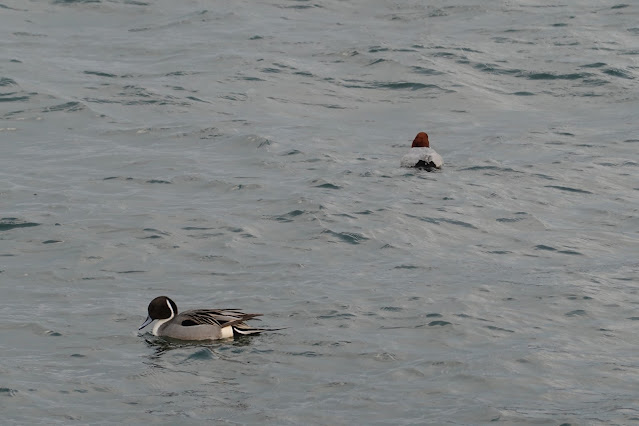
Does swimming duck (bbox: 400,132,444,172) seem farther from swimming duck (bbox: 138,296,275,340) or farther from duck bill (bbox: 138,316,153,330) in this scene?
duck bill (bbox: 138,316,153,330)

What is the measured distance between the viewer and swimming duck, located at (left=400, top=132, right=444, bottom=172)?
2059 cm

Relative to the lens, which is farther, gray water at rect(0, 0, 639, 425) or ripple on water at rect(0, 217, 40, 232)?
ripple on water at rect(0, 217, 40, 232)

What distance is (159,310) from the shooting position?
14.2 metres

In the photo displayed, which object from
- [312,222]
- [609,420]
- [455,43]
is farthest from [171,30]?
[609,420]

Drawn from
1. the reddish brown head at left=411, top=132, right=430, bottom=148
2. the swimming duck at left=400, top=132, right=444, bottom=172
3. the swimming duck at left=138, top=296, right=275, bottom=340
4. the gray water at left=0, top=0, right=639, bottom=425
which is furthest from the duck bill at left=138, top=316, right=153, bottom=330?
the reddish brown head at left=411, top=132, right=430, bottom=148

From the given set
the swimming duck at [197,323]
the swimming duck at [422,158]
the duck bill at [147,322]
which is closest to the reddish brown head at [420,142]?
the swimming duck at [422,158]

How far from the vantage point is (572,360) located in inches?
519

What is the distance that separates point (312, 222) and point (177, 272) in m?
2.67

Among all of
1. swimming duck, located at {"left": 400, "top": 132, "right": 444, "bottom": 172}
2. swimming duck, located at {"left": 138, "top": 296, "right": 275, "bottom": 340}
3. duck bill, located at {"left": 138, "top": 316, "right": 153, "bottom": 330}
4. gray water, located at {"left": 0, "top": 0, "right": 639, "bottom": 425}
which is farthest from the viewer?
swimming duck, located at {"left": 400, "top": 132, "right": 444, "bottom": 172}

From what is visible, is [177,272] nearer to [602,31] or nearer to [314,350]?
Result: [314,350]

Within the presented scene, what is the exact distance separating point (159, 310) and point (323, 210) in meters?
4.84

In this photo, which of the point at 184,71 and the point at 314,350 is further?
the point at 184,71

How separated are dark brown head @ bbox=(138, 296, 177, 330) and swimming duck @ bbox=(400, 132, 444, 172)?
7240 millimetres

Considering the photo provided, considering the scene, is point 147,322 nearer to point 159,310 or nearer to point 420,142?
point 159,310
